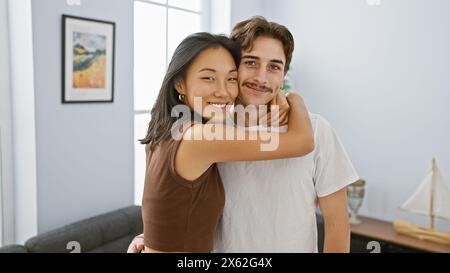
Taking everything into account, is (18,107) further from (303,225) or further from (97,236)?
(303,225)

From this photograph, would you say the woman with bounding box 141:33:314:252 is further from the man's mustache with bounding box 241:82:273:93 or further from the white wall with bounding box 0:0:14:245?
the white wall with bounding box 0:0:14:245

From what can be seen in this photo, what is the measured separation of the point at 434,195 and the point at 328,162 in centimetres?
117

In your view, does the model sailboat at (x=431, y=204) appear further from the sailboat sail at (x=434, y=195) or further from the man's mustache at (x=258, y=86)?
the man's mustache at (x=258, y=86)

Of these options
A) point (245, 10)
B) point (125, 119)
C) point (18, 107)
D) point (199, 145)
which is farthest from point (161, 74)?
point (245, 10)

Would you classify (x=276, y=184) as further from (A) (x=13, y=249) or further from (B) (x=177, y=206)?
(A) (x=13, y=249)

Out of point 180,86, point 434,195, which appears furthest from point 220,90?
point 434,195

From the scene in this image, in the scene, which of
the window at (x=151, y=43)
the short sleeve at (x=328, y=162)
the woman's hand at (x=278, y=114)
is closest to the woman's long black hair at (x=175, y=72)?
the woman's hand at (x=278, y=114)

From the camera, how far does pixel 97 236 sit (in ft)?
4.94

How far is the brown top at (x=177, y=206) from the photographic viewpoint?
741 mm

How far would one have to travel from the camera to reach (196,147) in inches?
28.3

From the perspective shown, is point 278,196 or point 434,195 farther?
point 434,195

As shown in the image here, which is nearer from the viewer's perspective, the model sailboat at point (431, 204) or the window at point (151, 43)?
the window at point (151, 43)

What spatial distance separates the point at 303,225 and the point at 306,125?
20 centimetres

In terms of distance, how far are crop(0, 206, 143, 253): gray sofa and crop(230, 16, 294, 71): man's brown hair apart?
3.09 ft
